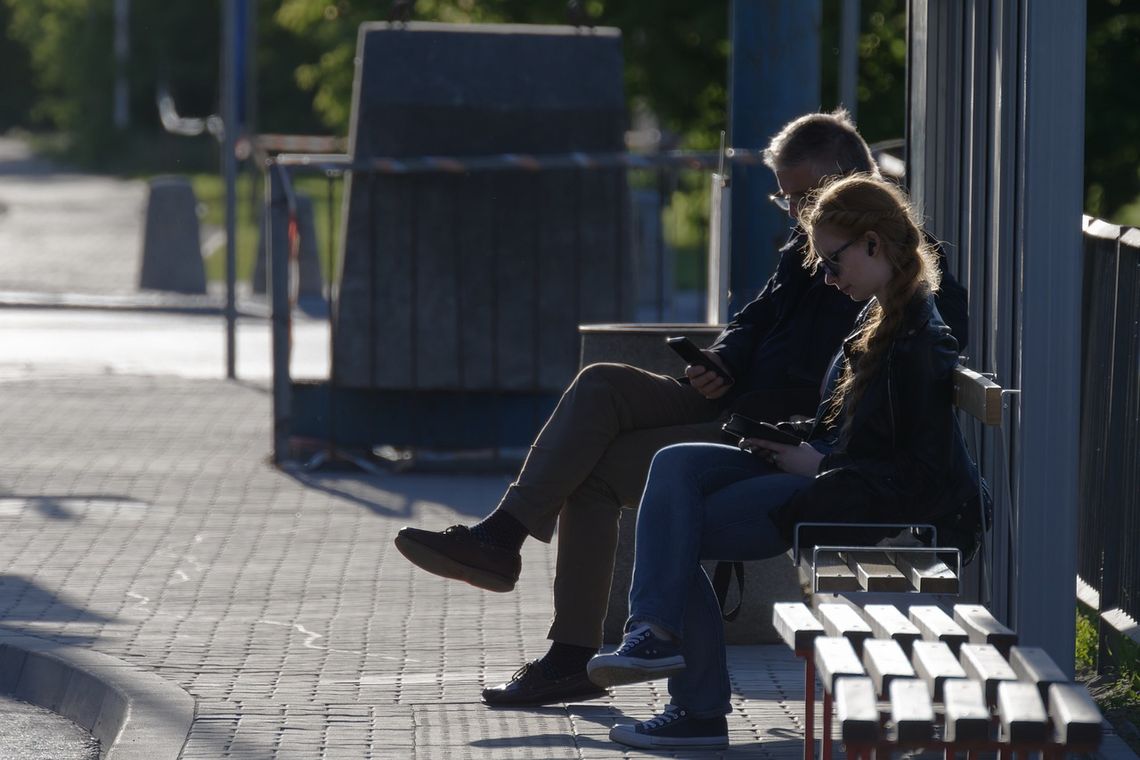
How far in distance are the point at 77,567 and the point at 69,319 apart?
30.0 ft

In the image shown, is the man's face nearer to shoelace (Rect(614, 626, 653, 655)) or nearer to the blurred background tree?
shoelace (Rect(614, 626, 653, 655))

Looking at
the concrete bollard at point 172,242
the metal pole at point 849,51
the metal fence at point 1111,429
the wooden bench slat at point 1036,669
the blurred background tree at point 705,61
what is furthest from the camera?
the concrete bollard at point 172,242

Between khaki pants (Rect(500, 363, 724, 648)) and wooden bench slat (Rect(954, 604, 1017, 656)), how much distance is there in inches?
52.4

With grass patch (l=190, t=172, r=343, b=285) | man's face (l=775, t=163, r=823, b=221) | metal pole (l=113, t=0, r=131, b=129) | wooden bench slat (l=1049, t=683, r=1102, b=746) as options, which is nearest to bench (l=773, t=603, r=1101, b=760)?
wooden bench slat (l=1049, t=683, r=1102, b=746)

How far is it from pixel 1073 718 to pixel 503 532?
2163 millimetres

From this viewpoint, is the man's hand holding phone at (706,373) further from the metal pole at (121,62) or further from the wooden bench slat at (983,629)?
the metal pole at (121,62)

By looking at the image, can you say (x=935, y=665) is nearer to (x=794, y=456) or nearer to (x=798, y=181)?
(x=794, y=456)

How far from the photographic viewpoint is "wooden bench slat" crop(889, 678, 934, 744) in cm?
332

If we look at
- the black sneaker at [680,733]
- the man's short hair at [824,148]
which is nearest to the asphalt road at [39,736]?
the black sneaker at [680,733]

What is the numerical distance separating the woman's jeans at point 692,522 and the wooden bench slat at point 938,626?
0.57 m

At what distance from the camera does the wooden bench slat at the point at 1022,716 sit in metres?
3.26

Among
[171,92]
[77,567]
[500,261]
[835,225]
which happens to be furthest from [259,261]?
[171,92]

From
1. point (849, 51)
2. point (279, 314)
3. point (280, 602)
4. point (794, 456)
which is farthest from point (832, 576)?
point (849, 51)

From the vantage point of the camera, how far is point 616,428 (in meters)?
5.21
